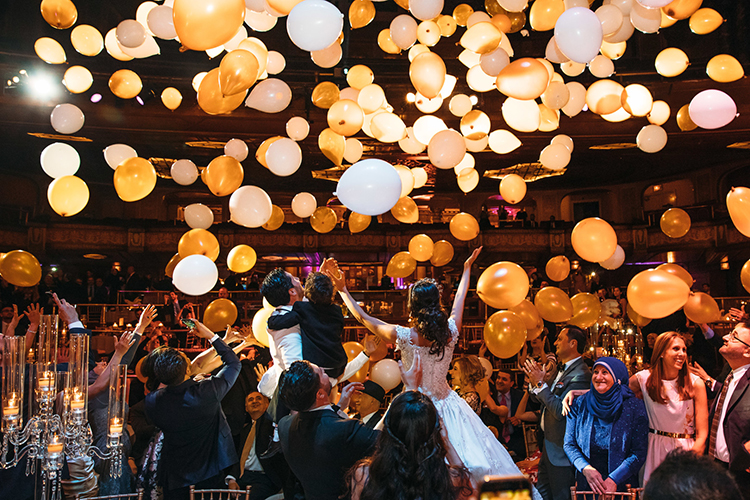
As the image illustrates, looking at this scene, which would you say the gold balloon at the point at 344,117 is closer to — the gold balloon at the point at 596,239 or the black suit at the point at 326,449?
the gold balloon at the point at 596,239

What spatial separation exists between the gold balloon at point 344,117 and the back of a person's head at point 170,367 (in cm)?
260

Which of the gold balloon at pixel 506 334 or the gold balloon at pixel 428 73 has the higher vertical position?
the gold balloon at pixel 428 73

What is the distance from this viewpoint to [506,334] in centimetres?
432

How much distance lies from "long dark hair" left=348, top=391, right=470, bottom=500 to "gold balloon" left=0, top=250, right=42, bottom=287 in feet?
16.1

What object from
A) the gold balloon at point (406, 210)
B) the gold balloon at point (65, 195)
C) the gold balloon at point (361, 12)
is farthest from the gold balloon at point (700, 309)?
the gold balloon at point (65, 195)

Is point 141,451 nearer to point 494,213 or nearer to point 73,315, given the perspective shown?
point 73,315

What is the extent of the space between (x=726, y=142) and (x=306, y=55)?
9.56m

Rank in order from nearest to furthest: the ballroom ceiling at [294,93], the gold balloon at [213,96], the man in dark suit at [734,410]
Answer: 1. the man in dark suit at [734,410]
2. the gold balloon at [213,96]
3. the ballroom ceiling at [294,93]

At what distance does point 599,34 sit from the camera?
12.5ft

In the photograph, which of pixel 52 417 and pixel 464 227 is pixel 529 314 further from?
pixel 52 417

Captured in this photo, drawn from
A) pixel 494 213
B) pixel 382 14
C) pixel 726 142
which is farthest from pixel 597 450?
pixel 494 213

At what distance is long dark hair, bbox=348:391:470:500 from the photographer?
1606 millimetres

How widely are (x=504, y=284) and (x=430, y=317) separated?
1505 mm

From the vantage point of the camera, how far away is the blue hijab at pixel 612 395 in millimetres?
2744
